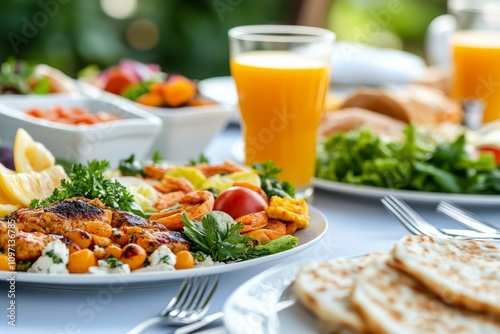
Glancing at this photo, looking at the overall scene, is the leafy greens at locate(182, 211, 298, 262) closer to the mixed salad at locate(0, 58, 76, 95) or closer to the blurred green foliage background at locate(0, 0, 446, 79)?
the mixed salad at locate(0, 58, 76, 95)

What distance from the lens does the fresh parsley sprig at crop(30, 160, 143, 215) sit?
161 centimetres

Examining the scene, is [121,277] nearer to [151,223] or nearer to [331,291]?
[151,223]

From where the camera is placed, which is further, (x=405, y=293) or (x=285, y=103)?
(x=285, y=103)

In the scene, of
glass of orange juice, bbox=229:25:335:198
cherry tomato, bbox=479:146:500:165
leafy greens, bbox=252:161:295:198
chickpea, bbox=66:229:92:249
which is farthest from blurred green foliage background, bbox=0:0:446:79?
chickpea, bbox=66:229:92:249

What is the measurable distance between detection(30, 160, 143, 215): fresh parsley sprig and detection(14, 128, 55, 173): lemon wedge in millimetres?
195

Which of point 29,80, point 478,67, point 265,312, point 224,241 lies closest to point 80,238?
point 224,241

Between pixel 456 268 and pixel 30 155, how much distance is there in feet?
3.37

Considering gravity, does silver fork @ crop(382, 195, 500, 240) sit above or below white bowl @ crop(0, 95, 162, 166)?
below

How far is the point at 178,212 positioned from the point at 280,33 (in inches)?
34.3

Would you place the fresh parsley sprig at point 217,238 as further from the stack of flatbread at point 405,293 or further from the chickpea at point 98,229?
the stack of flatbread at point 405,293

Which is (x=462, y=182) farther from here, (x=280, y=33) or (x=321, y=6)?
(x=321, y=6)

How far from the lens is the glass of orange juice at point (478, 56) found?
3.12m

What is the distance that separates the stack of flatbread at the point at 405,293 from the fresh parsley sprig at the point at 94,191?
0.52 metres

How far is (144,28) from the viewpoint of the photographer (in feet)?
18.1
